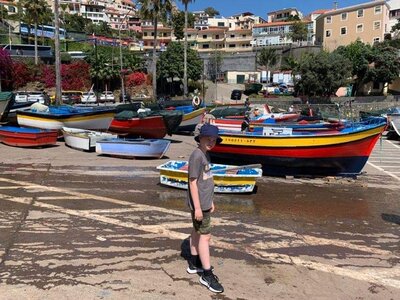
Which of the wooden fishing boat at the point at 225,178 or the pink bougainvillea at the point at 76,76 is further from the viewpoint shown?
the pink bougainvillea at the point at 76,76

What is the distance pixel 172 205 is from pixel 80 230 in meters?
2.18

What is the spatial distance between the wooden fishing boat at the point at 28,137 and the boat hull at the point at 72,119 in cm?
220

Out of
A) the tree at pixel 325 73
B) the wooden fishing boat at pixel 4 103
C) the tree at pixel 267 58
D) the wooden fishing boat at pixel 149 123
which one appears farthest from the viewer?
the tree at pixel 267 58

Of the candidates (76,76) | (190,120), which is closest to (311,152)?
(190,120)

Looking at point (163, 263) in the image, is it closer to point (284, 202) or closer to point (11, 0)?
point (284, 202)

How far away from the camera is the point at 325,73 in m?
48.3

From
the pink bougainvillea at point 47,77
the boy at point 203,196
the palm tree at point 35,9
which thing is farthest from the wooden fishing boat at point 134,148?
the palm tree at point 35,9

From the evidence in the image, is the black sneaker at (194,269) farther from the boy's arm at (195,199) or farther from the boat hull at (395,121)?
the boat hull at (395,121)

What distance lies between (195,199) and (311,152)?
7768mm

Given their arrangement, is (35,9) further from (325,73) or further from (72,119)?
(72,119)

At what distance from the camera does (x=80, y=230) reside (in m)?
6.26

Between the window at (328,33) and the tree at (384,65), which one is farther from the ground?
the window at (328,33)

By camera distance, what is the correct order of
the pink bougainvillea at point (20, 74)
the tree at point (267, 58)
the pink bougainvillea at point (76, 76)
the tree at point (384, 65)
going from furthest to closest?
1. the tree at point (267, 58)
2. the pink bougainvillea at point (76, 76)
3. the pink bougainvillea at point (20, 74)
4. the tree at point (384, 65)

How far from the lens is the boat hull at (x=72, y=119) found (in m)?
17.4
